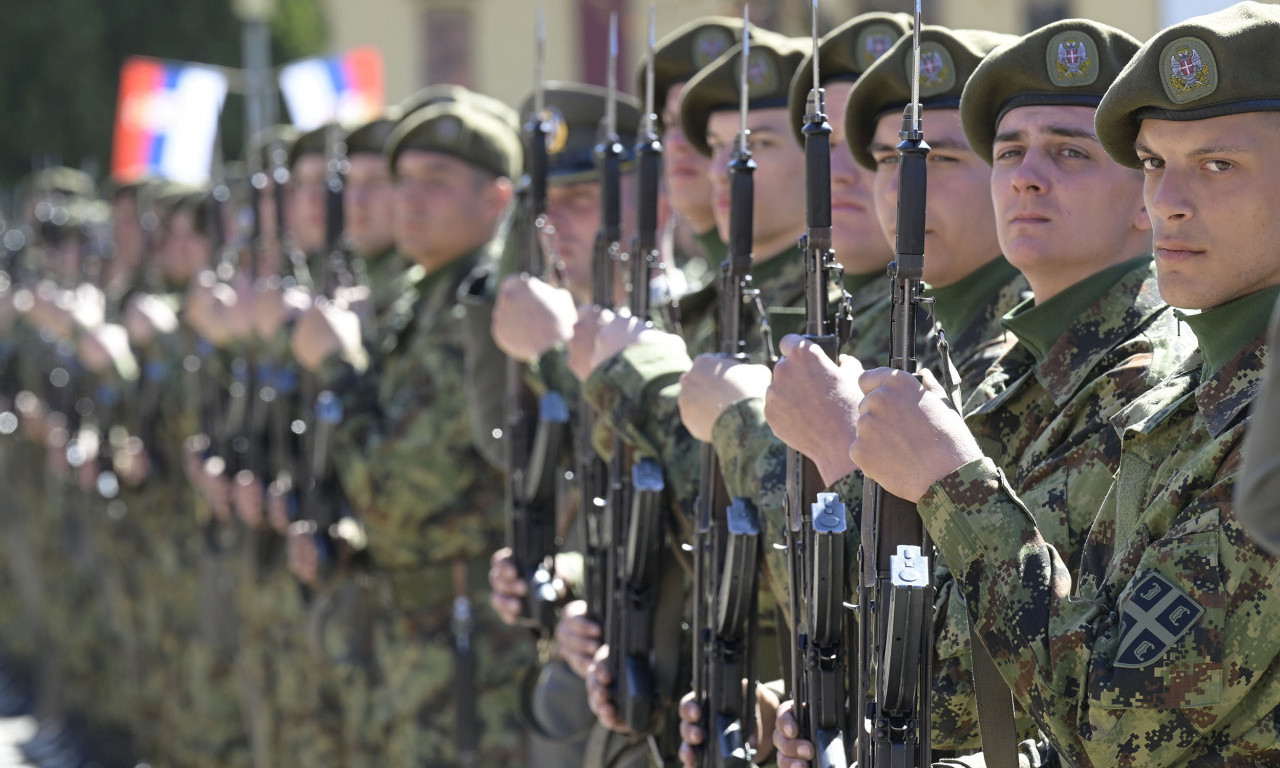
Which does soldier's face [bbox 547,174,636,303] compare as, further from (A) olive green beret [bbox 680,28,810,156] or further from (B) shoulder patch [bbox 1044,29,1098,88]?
(B) shoulder patch [bbox 1044,29,1098,88]

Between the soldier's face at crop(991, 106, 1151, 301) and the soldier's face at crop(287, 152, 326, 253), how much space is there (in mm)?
4990

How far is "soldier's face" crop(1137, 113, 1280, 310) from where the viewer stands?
2.34m

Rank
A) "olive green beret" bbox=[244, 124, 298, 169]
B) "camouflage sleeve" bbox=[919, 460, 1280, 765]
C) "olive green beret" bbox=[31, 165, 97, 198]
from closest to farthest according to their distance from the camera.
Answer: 1. "camouflage sleeve" bbox=[919, 460, 1280, 765]
2. "olive green beret" bbox=[244, 124, 298, 169]
3. "olive green beret" bbox=[31, 165, 97, 198]

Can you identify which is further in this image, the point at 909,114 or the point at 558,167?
the point at 558,167

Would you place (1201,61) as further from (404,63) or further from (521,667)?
(404,63)

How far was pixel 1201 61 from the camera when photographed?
237 cm

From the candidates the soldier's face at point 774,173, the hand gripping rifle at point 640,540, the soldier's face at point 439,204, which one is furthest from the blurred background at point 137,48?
the hand gripping rifle at point 640,540

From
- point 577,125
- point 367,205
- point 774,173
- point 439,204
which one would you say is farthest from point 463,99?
point 774,173

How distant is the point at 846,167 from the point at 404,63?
22.4 metres

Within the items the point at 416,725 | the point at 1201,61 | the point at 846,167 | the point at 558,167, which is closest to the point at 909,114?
the point at 1201,61

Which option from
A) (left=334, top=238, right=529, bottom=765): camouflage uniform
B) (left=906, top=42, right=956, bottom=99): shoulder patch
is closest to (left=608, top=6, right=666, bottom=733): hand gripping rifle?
(left=906, top=42, right=956, bottom=99): shoulder patch

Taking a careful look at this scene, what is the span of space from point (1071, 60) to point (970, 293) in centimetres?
58

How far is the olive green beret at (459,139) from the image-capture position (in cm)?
591

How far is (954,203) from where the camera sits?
3.43 metres
